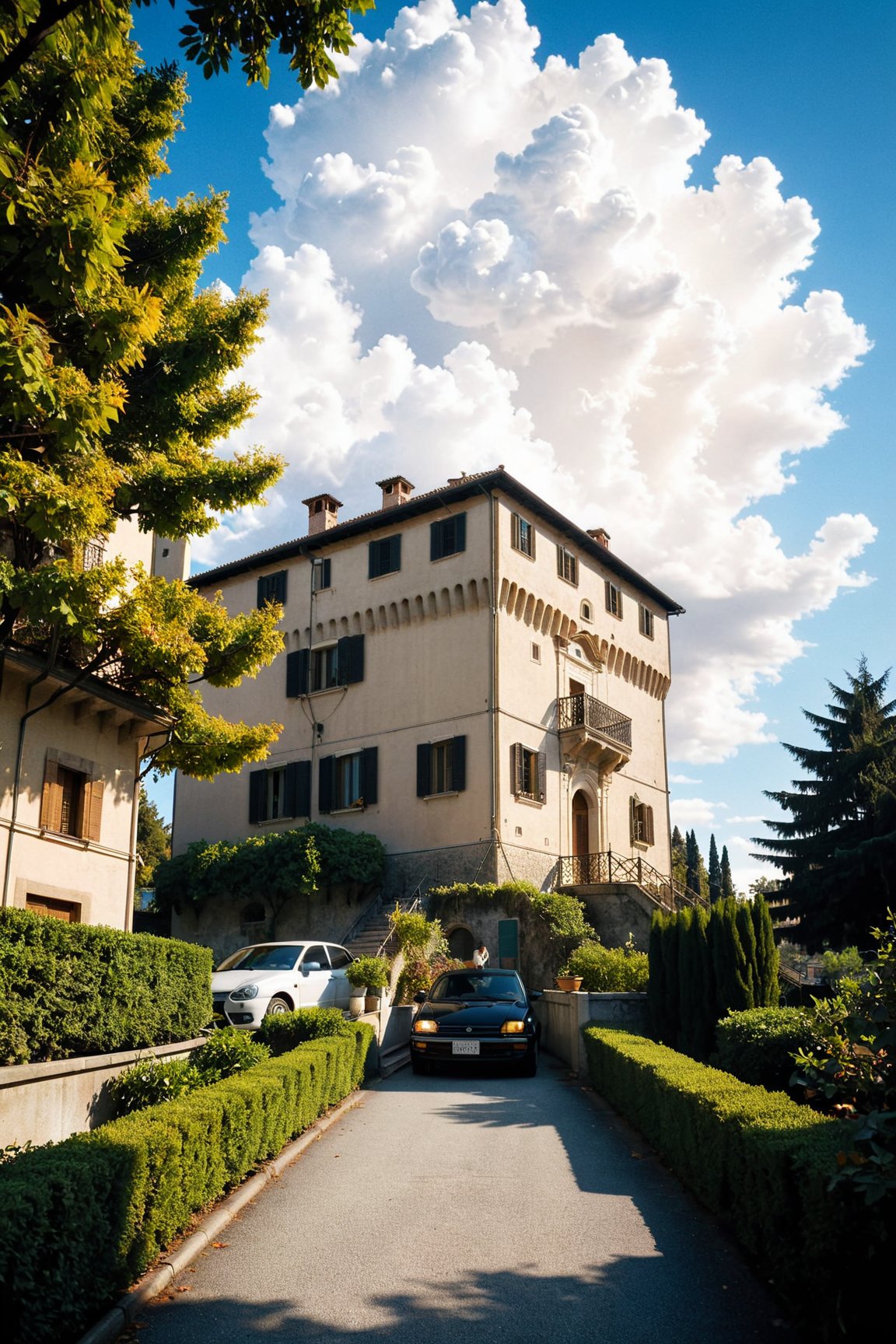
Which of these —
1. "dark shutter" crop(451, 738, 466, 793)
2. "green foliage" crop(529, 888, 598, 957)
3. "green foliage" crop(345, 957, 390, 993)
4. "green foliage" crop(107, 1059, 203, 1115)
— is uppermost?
"dark shutter" crop(451, 738, 466, 793)

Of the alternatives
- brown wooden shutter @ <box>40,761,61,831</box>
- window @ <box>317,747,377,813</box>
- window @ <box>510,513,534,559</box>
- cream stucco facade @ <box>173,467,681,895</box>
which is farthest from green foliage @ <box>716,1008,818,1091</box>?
→ window @ <box>510,513,534,559</box>

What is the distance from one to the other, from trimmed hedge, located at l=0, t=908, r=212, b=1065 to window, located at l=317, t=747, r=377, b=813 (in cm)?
1725

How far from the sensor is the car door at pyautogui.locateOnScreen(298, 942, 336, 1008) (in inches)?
669

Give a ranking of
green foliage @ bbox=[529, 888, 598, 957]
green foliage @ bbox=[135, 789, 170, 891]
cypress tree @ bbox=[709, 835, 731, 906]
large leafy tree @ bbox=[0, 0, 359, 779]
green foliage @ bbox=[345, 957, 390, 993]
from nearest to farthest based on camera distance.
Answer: large leafy tree @ bbox=[0, 0, 359, 779] → green foliage @ bbox=[345, 957, 390, 993] → green foliage @ bbox=[529, 888, 598, 957] → green foliage @ bbox=[135, 789, 170, 891] → cypress tree @ bbox=[709, 835, 731, 906]

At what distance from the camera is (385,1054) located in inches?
690

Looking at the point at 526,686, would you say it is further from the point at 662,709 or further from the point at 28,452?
the point at 28,452

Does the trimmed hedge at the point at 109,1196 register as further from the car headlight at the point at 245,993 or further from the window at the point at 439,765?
the window at the point at 439,765

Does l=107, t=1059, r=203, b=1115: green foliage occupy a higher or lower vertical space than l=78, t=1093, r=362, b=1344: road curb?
higher

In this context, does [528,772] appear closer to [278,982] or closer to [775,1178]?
[278,982]

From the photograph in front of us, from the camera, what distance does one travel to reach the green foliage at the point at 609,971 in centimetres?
1900

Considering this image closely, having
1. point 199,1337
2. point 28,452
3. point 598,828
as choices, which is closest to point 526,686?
point 598,828

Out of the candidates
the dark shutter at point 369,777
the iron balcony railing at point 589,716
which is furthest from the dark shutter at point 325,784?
the iron balcony railing at point 589,716

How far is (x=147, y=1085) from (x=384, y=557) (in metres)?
22.1

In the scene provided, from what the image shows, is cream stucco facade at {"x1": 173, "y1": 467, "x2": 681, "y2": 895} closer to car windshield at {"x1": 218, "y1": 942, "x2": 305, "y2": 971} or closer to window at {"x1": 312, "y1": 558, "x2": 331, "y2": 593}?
window at {"x1": 312, "y1": 558, "x2": 331, "y2": 593}
